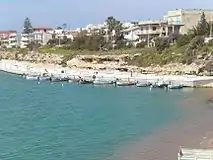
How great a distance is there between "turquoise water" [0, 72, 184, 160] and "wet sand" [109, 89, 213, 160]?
906 mm

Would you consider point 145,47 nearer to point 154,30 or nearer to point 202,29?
point 154,30

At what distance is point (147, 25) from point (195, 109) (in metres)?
56.5

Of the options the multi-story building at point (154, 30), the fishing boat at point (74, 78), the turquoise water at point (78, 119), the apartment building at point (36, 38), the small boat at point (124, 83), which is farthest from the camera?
the apartment building at point (36, 38)

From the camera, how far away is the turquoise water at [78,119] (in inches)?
1235

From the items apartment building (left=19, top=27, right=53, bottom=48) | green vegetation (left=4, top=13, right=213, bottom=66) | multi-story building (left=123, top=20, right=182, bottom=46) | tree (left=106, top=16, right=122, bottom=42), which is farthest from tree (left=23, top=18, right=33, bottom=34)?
multi-story building (left=123, top=20, right=182, bottom=46)

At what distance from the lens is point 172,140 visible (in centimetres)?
3334

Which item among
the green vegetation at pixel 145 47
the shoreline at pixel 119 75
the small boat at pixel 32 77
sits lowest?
the small boat at pixel 32 77

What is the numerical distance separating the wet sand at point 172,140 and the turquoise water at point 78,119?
35.7 inches

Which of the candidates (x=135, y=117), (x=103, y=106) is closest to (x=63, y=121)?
(x=135, y=117)

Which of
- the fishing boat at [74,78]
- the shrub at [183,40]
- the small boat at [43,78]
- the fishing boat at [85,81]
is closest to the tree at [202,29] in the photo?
the shrub at [183,40]

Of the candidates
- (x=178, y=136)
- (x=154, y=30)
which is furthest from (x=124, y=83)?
(x=178, y=136)

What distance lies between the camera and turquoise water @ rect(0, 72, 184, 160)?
1235 inches

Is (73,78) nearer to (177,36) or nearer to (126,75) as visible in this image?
(126,75)

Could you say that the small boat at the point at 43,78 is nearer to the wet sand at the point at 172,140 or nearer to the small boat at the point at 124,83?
the small boat at the point at 124,83
